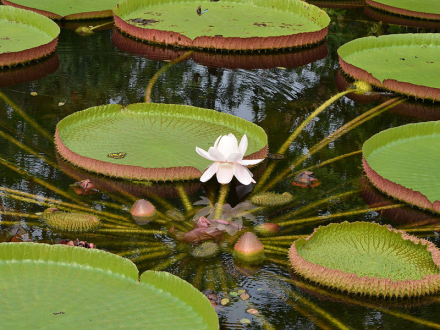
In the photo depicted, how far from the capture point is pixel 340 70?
6.71 metres

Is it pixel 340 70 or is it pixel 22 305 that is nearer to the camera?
pixel 22 305

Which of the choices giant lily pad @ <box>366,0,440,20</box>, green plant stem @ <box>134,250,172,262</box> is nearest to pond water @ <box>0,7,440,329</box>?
green plant stem @ <box>134,250,172,262</box>

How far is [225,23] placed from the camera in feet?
24.2

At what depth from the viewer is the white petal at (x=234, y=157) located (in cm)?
379

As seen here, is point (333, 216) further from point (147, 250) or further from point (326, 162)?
point (147, 250)

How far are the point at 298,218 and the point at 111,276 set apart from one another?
4.26 ft

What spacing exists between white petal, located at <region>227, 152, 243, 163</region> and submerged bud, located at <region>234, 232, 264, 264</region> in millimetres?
598

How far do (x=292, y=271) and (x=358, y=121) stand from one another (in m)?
2.45

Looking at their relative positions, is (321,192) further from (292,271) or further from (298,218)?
(292,271)

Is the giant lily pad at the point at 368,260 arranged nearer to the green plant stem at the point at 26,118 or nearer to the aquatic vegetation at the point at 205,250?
the aquatic vegetation at the point at 205,250

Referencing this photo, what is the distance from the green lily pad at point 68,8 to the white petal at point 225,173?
169 inches

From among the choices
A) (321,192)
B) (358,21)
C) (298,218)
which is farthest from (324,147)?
(358,21)

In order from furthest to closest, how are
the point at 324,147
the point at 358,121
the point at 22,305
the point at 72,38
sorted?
the point at 72,38 → the point at 358,121 → the point at 324,147 → the point at 22,305

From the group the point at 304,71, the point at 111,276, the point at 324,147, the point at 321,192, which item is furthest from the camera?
the point at 304,71
